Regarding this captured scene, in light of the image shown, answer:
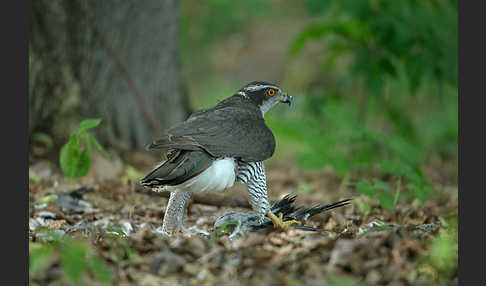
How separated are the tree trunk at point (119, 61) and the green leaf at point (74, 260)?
390cm

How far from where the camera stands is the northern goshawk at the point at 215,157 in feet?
10.9

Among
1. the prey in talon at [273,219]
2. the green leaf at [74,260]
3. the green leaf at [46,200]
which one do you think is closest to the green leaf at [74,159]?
the green leaf at [46,200]

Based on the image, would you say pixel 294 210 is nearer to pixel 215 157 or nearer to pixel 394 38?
pixel 215 157

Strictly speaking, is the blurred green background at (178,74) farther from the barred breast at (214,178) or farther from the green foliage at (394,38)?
the barred breast at (214,178)

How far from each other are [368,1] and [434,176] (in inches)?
118

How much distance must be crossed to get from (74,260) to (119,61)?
14.4ft

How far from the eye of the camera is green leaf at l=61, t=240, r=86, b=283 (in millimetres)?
2311

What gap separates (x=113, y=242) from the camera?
9.98 feet

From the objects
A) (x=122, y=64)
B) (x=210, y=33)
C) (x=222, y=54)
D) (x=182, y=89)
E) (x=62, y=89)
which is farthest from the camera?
(x=222, y=54)

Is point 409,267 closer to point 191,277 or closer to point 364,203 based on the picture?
point 191,277

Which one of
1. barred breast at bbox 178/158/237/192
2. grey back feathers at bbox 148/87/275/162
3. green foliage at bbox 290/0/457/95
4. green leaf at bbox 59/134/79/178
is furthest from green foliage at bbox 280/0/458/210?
green leaf at bbox 59/134/79/178

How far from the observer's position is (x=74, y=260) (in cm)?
236

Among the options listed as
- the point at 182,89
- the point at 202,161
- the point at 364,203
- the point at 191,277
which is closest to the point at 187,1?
the point at 182,89

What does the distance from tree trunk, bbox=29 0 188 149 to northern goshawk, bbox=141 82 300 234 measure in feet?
8.81
